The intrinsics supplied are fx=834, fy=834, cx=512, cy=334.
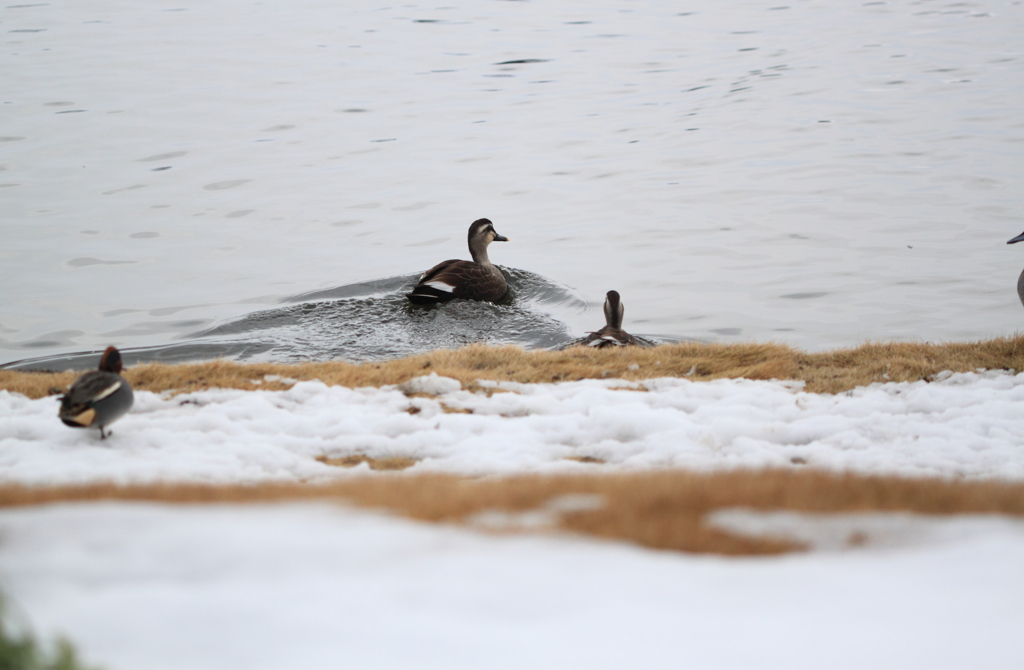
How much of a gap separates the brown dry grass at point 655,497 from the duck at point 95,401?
1465 mm

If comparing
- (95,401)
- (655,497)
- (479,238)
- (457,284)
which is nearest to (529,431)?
(655,497)

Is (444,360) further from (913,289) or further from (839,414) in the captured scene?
(913,289)

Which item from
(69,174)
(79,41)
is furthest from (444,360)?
(79,41)

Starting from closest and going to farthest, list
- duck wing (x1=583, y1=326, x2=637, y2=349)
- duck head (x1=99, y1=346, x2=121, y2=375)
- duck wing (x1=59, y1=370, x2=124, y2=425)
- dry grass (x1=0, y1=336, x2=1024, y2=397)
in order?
duck wing (x1=59, y1=370, x2=124, y2=425) < duck head (x1=99, y1=346, x2=121, y2=375) < dry grass (x1=0, y1=336, x2=1024, y2=397) < duck wing (x1=583, y1=326, x2=637, y2=349)

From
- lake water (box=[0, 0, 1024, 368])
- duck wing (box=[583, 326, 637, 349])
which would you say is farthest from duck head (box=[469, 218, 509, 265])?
duck wing (box=[583, 326, 637, 349])

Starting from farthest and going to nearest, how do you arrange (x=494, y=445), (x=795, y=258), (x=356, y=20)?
(x=356, y=20)
(x=795, y=258)
(x=494, y=445)

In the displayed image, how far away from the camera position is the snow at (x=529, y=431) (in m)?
5.35

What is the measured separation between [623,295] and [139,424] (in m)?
8.38

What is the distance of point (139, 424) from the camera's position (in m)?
5.88

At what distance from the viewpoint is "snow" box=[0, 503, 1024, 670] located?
2.38 m

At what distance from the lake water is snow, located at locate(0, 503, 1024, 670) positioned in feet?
24.5

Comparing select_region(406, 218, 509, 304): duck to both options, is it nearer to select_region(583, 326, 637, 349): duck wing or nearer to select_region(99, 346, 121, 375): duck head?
select_region(583, 326, 637, 349): duck wing

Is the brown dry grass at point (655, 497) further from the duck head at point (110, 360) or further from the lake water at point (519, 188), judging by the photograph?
the lake water at point (519, 188)

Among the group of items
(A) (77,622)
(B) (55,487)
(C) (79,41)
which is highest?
(C) (79,41)
